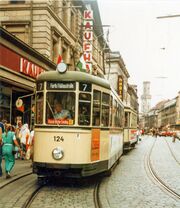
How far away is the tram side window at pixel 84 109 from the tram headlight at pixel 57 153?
32.6 inches

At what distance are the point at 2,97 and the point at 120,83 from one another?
1745 inches

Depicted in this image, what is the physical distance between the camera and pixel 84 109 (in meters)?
10.9

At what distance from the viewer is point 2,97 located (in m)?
20.5

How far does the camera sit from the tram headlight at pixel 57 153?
1048 cm

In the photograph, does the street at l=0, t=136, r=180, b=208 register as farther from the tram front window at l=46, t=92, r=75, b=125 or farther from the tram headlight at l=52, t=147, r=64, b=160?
the tram front window at l=46, t=92, r=75, b=125

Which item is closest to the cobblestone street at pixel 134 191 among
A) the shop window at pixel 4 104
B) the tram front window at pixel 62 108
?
the tram front window at pixel 62 108

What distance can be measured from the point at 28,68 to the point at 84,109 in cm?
1189

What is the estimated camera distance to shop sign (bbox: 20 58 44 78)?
2141 cm

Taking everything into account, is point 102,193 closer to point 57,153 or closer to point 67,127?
point 57,153

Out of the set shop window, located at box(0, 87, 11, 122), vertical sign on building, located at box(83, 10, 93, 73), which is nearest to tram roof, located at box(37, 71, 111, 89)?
shop window, located at box(0, 87, 11, 122)

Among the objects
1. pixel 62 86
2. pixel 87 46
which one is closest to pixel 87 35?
pixel 87 46

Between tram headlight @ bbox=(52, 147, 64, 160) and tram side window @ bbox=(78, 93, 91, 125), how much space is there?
2.72 feet

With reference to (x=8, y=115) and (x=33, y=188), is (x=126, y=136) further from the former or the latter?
(x=33, y=188)

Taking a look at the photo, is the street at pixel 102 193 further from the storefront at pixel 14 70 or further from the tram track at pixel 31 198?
the storefront at pixel 14 70
